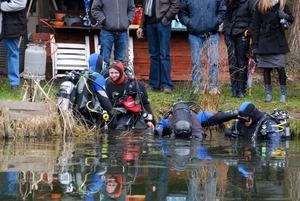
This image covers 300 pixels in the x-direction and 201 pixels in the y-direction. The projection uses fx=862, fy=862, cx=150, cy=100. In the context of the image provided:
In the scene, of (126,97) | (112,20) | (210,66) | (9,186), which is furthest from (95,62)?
(9,186)

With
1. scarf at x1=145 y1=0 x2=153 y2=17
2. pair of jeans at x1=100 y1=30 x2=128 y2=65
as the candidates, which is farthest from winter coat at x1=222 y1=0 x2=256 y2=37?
pair of jeans at x1=100 y1=30 x2=128 y2=65

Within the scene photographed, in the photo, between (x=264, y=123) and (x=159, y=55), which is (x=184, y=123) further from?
(x=159, y=55)

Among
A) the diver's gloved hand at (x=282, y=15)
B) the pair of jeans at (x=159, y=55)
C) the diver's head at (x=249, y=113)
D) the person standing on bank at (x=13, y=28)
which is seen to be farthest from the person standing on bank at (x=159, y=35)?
the diver's head at (x=249, y=113)

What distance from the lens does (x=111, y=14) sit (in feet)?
49.5

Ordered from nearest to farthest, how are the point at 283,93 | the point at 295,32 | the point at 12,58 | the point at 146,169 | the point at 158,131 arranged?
the point at 146,169 < the point at 158,131 < the point at 283,93 < the point at 12,58 < the point at 295,32

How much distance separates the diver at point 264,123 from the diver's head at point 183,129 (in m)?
0.73

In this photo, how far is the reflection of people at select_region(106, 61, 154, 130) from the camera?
13922mm

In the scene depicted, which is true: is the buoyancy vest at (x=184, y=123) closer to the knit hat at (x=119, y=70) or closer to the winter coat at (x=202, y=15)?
the knit hat at (x=119, y=70)

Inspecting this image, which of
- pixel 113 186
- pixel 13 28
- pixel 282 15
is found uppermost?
pixel 282 15

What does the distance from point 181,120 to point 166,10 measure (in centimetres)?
296

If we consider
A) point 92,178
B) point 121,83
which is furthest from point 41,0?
point 92,178

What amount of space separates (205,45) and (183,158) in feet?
13.9

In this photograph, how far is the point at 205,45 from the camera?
47.3 ft

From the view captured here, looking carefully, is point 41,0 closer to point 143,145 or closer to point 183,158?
point 143,145
